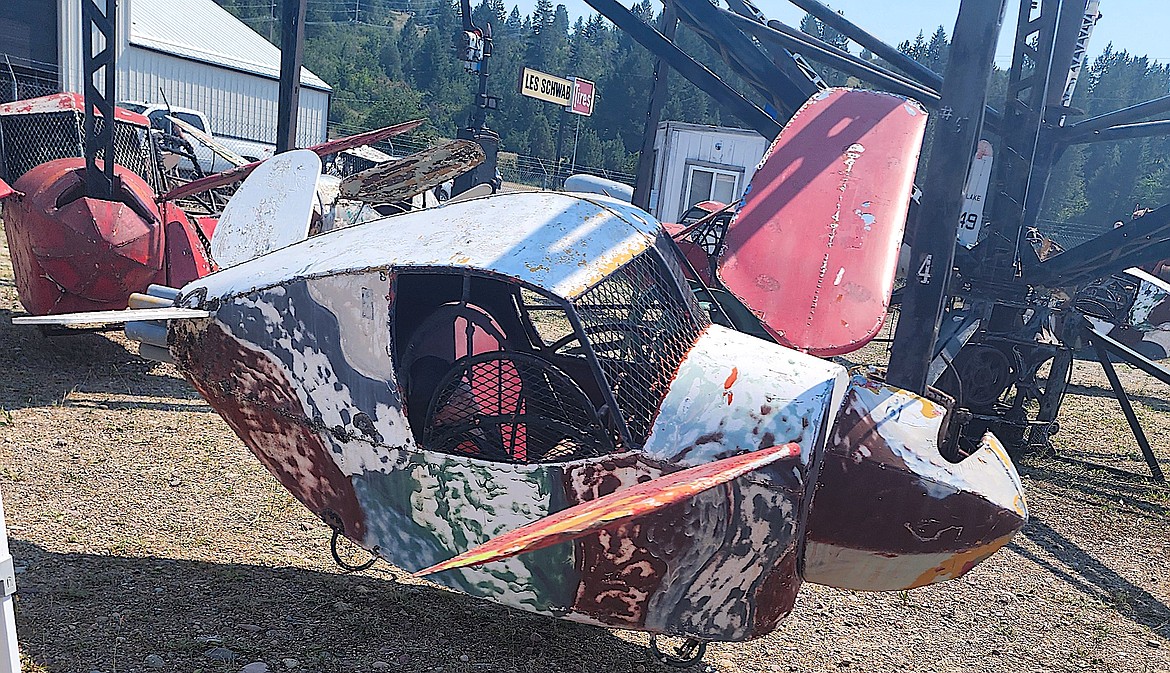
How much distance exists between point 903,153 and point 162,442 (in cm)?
477

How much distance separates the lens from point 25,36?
17.3 metres

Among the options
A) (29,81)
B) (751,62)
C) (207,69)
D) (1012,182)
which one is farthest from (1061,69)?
(207,69)

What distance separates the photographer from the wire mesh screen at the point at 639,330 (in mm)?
2838

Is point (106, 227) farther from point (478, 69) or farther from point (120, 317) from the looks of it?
point (478, 69)

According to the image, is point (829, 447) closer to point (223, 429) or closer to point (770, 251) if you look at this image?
point (770, 251)

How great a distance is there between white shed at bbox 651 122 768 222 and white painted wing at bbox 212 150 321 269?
12.8 metres

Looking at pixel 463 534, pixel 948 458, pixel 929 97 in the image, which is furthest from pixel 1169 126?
pixel 463 534

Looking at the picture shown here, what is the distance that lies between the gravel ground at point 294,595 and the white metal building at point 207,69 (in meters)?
17.4

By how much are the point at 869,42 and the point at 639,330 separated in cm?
571

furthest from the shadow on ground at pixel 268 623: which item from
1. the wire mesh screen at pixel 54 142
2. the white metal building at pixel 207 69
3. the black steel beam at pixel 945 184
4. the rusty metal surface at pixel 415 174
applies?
the white metal building at pixel 207 69

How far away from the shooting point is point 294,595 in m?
3.82

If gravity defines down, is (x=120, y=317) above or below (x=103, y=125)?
below

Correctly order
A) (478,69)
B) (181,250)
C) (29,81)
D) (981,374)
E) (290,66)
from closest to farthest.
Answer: (181,250)
(981,374)
(290,66)
(478,69)
(29,81)

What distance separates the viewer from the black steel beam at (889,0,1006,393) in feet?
13.1
